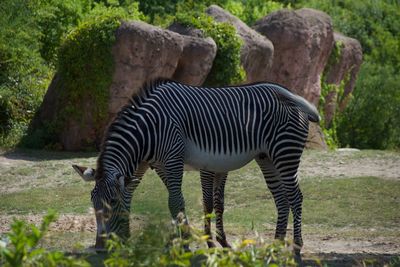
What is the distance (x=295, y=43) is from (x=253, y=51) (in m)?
1.58

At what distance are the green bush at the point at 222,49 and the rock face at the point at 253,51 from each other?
1.59 feet

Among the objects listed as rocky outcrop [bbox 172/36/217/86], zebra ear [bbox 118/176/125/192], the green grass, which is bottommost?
the green grass

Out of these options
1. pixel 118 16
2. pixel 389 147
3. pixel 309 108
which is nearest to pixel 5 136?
pixel 118 16

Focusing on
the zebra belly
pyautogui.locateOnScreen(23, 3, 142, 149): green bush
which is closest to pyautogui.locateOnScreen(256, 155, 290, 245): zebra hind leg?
the zebra belly

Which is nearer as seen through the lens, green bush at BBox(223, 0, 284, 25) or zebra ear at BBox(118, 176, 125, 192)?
zebra ear at BBox(118, 176, 125, 192)

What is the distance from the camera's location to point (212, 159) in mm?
9578

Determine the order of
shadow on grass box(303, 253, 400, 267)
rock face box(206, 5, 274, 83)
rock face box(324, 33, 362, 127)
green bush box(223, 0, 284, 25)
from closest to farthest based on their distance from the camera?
1. shadow on grass box(303, 253, 400, 267)
2. rock face box(206, 5, 274, 83)
3. rock face box(324, 33, 362, 127)
4. green bush box(223, 0, 284, 25)

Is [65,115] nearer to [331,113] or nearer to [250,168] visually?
[250,168]

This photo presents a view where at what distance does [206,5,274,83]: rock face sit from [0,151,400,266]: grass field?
8.88 ft

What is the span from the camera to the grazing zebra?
8.98 meters

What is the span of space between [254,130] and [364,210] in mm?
4181

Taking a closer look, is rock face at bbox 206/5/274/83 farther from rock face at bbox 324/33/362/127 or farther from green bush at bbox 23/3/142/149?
rock face at bbox 324/33/362/127

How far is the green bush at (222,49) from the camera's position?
719 inches

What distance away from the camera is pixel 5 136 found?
18.1 m
